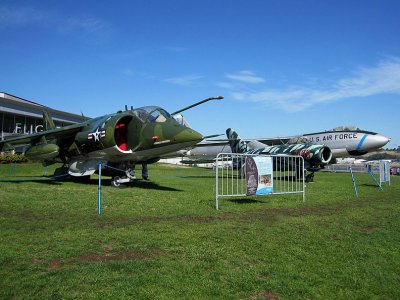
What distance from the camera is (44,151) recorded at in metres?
16.2

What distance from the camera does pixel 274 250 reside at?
231 inches

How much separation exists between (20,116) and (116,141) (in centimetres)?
3996

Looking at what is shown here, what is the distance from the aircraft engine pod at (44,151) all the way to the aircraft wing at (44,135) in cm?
62

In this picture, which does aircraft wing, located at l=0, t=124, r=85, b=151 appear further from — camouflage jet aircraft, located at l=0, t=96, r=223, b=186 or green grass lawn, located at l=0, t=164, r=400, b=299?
green grass lawn, located at l=0, t=164, r=400, b=299

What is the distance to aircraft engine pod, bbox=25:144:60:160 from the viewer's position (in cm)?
1619

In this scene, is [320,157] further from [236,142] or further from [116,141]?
[116,141]

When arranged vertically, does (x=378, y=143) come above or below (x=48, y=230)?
above

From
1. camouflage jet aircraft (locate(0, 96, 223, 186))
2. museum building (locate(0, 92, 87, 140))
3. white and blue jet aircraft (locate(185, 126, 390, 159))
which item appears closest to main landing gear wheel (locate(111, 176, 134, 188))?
camouflage jet aircraft (locate(0, 96, 223, 186))

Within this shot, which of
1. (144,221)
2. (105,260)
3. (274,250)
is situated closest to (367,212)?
(274,250)

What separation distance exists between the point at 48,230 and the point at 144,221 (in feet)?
6.90

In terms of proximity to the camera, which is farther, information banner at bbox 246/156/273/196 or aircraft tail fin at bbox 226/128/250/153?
aircraft tail fin at bbox 226/128/250/153

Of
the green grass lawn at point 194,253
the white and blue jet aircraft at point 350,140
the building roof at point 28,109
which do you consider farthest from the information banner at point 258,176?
the building roof at point 28,109

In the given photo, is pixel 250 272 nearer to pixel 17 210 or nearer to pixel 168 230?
pixel 168 230

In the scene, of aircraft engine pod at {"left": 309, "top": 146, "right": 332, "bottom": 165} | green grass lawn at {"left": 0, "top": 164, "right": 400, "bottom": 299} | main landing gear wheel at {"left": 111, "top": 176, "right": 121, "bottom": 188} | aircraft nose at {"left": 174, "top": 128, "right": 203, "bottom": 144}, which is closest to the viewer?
green grass lawn at {"left": 0, "top": 164, "right": 400, "bottom": 299}
